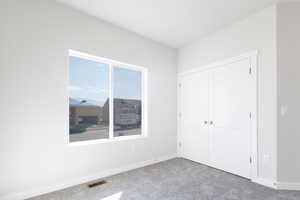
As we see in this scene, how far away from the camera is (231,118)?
10.1 ft

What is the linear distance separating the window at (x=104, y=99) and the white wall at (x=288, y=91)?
8.17ft

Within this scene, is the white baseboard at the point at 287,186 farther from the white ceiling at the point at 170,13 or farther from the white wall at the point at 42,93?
the white ceiling at the point at 170,13

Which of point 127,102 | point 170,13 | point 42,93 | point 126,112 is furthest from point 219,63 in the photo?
point 42,93

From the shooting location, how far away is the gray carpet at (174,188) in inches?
86.7

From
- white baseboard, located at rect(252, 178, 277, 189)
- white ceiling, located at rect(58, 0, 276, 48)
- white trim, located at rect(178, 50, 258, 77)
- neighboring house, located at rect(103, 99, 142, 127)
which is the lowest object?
white baseboard, located at rect(252, 178, 277, 189)

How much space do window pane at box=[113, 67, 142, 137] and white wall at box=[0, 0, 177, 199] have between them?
1.14ft

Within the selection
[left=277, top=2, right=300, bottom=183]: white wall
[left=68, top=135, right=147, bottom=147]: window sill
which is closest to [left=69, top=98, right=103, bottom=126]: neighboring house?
[left=68, top=135, right=147, bottom=147]: window sill

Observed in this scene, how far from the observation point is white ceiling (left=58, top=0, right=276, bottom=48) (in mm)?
2488

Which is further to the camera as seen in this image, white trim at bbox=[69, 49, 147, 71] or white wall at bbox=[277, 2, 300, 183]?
A: white trim at bbox=[69, 49, 147, 71]

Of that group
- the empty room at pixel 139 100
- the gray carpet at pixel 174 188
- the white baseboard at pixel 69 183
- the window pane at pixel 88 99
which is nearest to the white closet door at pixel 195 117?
the empty room at pixel 139 100

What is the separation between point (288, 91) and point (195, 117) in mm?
1785

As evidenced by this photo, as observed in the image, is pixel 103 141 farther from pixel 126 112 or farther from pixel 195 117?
pixel 195 117

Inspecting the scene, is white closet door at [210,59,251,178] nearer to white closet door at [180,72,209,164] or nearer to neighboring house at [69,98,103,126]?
white closet door at [180,72,209,164]

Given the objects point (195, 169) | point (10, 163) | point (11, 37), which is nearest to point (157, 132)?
point (195, 169)
